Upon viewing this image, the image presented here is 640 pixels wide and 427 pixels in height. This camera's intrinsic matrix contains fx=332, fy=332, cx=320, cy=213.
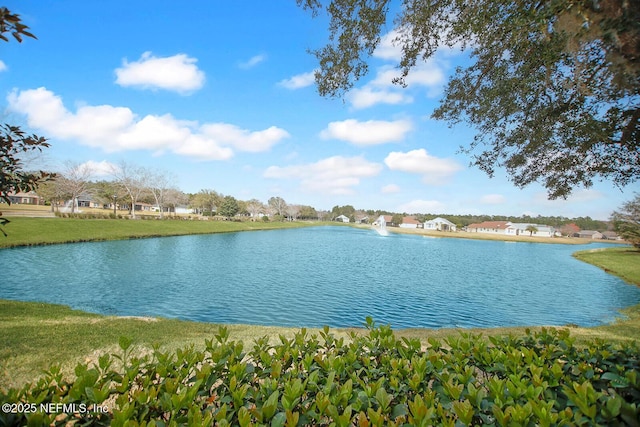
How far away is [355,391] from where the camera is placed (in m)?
2.52

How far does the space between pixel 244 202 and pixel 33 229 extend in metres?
100

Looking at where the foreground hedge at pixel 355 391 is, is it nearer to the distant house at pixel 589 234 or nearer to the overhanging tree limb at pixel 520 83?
the overhanging tree limb at pixel 520 83

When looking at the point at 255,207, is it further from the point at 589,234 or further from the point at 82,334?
the point at 589,234

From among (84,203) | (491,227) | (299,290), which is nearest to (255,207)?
(84,203)

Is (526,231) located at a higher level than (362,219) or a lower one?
lower

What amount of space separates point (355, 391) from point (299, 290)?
50.3ft

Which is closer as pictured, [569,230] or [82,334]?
[82,334]

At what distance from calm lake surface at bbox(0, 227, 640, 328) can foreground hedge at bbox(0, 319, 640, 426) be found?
30.5ft

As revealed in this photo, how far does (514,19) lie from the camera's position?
5113 mm

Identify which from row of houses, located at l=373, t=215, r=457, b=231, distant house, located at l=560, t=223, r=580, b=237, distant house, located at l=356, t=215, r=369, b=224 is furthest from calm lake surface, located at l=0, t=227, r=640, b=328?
distant house, located at l=356, t=215, r=369, b=224

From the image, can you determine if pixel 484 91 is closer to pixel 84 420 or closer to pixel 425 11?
pixel 425 11

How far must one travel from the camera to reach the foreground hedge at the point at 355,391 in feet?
6.95

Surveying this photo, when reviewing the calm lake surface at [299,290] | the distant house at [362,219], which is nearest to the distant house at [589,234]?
the distant house at [362,219]

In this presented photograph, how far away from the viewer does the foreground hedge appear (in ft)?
6.95
